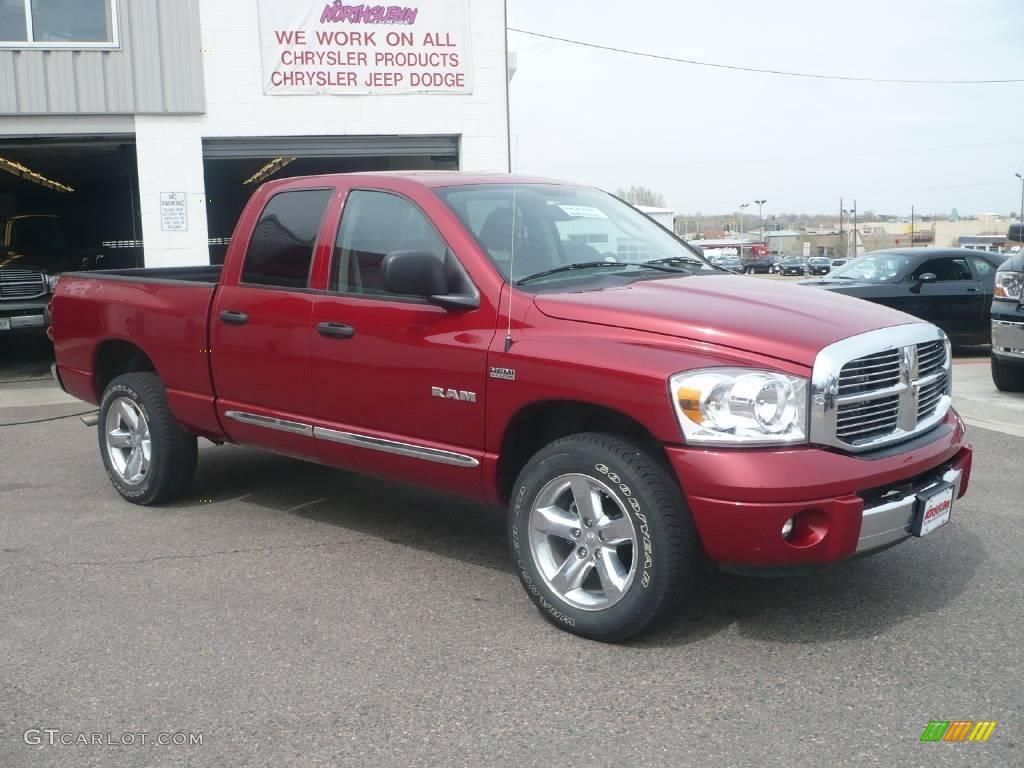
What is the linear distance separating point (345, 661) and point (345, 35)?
1089cm

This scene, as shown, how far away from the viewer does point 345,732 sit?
339cm

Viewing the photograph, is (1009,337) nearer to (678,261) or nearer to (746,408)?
(678,261)

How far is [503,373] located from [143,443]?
2.93 meters

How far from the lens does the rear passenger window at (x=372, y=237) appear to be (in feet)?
15.9

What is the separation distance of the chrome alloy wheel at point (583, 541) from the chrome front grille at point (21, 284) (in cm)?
1125

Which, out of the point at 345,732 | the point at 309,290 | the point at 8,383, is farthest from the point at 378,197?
the point at 8,383

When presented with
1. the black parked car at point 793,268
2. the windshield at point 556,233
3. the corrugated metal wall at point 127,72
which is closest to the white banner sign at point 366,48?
the corrugated metal wall at point 127,72

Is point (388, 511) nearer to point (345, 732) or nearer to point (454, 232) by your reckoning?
point (454, 232)

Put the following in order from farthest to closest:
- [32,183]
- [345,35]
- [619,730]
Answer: [32,183]
[345,35]
[619,730]

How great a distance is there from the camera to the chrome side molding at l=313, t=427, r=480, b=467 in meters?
4.58

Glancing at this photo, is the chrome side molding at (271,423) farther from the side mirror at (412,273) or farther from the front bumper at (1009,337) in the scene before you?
the front bumper at (1009,337)

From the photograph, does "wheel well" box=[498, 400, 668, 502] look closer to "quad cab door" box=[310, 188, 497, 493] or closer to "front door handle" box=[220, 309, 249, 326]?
"quad cab door" box=[310, 188, 497, 493]
